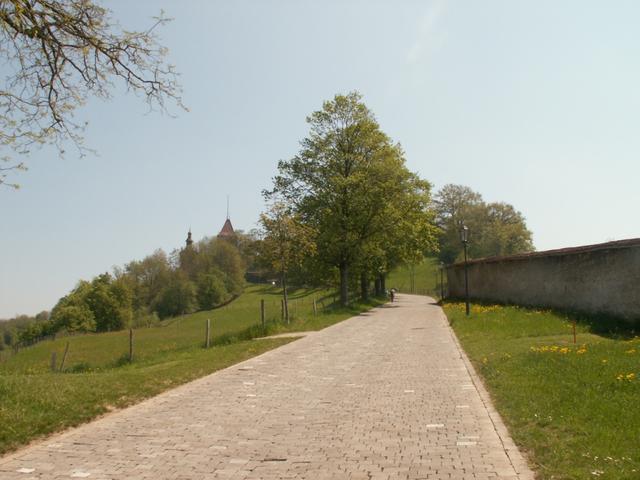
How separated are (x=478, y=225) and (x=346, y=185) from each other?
5917cm

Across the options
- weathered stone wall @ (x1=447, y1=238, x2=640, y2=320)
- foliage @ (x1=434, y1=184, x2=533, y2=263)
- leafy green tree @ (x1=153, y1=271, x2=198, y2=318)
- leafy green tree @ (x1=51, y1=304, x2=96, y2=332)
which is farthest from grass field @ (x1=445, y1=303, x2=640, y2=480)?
leafy green tree @ (x1=153, y1=271, x2=198, y2=318)

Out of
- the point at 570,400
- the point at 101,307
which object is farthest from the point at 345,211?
the point at 101,307

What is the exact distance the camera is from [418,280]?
302 ft

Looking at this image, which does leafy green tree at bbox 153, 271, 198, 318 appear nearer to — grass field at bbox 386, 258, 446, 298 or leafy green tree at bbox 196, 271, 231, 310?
leafy green tree at bbox 196, 271, 231, 310

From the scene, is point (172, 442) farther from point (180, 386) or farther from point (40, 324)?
point (40, 324)

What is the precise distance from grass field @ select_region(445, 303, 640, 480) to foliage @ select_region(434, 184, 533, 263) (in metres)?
65.6

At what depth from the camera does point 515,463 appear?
5277mm

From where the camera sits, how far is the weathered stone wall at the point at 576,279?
17.2 meters

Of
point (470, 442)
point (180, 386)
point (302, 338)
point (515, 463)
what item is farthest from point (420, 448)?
point (302, 338)

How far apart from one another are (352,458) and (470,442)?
4.74ft

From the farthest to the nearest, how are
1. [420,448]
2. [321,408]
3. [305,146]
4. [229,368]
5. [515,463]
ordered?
[305,146]
[229,368]
[321,408]
[420,448]
[515,463]

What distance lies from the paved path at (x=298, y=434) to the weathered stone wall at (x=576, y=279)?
884 cm

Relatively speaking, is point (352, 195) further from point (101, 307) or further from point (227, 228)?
point (227, 228)

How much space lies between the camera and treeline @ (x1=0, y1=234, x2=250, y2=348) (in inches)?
3297
